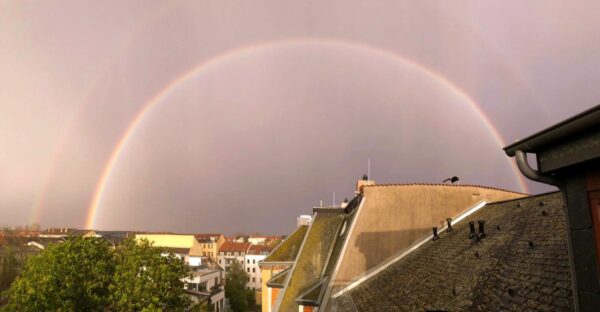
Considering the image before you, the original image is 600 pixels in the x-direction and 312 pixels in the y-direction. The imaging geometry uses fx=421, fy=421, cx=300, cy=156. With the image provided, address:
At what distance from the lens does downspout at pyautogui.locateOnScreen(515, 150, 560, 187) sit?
5109 millimetres

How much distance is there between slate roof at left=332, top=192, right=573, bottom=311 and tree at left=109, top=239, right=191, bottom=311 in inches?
721

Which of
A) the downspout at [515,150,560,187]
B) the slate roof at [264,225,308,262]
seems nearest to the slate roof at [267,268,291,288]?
the slate roof at [264,225,308,262]

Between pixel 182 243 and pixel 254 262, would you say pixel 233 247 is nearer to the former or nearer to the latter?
pixel 254 262

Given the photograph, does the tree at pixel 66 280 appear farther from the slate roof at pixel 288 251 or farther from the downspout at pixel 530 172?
the downspout at pixel 530 172

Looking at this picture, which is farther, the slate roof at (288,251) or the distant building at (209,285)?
the distant building at (209,285)

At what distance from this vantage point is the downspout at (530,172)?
16.8ft

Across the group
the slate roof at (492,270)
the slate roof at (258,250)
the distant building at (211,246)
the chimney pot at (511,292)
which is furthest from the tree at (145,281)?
the distant building at (211,246)

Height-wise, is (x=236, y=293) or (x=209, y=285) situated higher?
(x=209, y=285)

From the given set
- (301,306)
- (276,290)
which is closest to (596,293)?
(301,306)

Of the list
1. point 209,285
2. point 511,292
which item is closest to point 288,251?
point 511,292

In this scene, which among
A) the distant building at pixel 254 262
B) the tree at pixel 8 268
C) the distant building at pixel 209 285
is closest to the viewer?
the distant building at pixel 209 285

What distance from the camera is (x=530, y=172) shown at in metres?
5.27

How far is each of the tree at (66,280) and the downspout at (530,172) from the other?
101 feet

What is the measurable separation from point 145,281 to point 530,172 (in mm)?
29826
